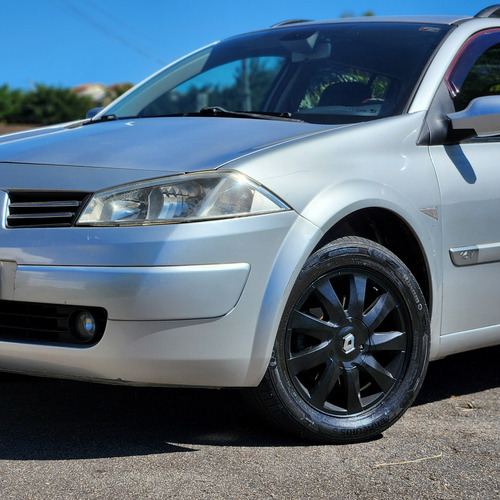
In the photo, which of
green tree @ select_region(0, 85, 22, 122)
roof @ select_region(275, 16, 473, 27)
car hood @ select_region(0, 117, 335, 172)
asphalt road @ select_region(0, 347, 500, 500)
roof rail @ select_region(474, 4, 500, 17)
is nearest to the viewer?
asphalt road @ select_region(0, 347, 500, 500)

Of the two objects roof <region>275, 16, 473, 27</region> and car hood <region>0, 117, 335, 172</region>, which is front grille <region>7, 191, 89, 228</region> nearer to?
car hood <region>0, 117, 335, 172</region>

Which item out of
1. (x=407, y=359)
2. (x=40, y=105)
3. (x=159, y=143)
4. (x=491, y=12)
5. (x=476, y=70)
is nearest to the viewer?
(x=159, y=143)

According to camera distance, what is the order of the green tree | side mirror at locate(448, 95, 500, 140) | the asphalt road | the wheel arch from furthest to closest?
the green tree
side mirror at locate(448, 95, 500, 140)
the wheel arch
the asphalt road

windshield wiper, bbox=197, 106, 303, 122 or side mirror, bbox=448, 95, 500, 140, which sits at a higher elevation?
side mirror, bbox=448, 95, 500, 140

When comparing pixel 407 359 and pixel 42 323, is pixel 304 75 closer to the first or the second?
pixel 407 359

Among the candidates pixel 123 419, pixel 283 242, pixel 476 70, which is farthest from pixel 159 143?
pixel 476 70

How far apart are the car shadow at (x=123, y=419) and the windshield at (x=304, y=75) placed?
1.22 m

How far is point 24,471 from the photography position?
283 centimetres

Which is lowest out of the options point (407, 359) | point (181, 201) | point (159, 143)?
point (407, 359)

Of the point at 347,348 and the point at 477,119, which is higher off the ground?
the point at 477,119

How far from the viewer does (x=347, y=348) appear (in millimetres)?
3160

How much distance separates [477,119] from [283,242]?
41.8 inches

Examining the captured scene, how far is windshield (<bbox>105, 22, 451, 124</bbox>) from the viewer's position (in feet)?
12.1

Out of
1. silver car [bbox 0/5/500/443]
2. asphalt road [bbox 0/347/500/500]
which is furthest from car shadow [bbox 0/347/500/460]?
silver car [bbox 0/5/500/443]
